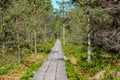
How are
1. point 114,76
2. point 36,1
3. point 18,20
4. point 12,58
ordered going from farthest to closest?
point 36,1
point 12,58
point 18,20
point 114,76

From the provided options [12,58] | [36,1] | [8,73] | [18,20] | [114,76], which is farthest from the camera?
[36,1]

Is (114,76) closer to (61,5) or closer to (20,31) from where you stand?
(20,31)

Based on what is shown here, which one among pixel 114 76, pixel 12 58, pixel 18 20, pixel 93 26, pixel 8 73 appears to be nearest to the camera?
pixel 114 76

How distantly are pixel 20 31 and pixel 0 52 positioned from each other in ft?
9.95

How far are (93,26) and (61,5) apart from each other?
42.7m

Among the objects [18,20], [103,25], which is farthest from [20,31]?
[103,25]

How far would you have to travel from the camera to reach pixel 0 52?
1135 inches

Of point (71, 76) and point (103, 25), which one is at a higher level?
point (103, 25)

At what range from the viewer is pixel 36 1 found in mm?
41000

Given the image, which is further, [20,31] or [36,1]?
[36,1]

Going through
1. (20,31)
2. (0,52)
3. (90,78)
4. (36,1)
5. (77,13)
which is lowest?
(90,78)

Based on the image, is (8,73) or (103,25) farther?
(103,25)

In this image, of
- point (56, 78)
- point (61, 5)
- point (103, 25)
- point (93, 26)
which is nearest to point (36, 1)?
point (93, 26)

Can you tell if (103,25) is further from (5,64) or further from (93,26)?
(5,64)
